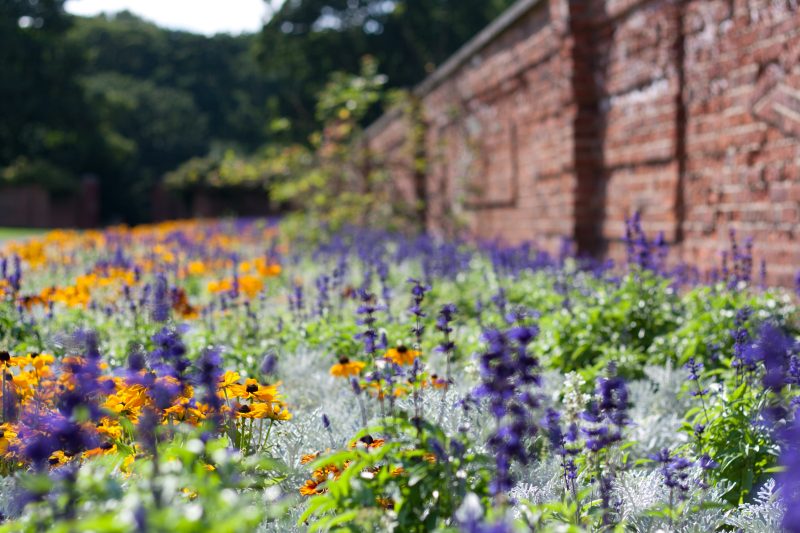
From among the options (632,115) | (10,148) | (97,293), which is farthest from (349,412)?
(10,148)

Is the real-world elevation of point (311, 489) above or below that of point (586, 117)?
below

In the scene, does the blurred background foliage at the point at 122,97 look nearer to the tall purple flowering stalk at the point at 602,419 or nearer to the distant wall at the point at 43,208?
the distant wall at the point at 43,208

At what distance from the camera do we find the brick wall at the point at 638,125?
523 centimetres

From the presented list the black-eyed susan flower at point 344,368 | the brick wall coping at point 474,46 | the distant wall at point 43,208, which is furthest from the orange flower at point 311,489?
the distant wall at point 43,208

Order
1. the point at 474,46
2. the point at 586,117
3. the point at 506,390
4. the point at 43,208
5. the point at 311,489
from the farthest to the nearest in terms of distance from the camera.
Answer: the point at 43,208
the point at 474,46
the point at 586,117
the point at 311,489
the point at 506,390

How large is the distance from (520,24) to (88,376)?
25.6 ft

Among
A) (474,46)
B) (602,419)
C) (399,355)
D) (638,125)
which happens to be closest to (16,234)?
(474,46)

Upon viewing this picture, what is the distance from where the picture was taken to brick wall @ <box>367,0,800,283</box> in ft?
17.2

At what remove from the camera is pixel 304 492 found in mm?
2486

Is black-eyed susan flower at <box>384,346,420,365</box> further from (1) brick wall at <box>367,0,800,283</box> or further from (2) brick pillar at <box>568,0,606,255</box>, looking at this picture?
(2) brick pillar at <box>568,0,606,255</box>

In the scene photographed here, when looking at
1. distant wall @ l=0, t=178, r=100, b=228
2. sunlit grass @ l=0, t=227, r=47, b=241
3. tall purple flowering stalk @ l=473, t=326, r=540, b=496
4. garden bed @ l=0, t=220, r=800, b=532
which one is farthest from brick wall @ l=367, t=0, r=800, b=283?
distant wall @ l=0, t=178, r=100, b=228

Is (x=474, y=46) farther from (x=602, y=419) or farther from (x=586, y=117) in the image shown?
(x=602, y=419)

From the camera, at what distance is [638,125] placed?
6.73 m

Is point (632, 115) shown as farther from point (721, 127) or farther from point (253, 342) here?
point (253, 342)
